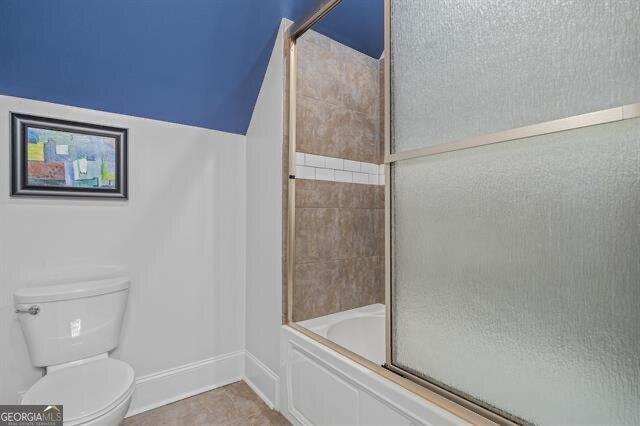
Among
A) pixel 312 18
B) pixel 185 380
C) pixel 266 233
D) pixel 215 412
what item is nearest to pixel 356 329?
pixel 266 233

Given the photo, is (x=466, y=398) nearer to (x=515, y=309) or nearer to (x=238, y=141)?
(x=515, y=309)

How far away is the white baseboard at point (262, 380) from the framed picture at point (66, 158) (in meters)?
1.36

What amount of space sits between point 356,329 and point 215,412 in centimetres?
99

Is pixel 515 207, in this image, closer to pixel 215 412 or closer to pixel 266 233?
pixel 266 233

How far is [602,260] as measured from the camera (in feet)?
2.41

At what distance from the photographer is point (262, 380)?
2.07m

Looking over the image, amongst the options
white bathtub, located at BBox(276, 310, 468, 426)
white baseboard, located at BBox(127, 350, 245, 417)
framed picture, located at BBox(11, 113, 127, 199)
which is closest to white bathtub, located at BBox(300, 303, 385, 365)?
white bathtub, located at BBox(276, 310, 468, 426)

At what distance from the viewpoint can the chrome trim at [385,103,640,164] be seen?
694 mm

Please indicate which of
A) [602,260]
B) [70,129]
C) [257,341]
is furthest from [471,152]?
[70,129]

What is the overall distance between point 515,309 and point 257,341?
1705 millimetres

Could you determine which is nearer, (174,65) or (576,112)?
(576,112)

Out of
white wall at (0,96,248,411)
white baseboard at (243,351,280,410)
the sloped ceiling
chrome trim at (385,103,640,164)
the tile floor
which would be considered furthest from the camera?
white baseboard at (243,351,280,410)

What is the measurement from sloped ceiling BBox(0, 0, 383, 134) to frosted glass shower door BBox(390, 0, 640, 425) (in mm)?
999

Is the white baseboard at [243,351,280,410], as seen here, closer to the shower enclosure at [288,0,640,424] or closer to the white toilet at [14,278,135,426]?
the white toilet at [14,278,135,426]
